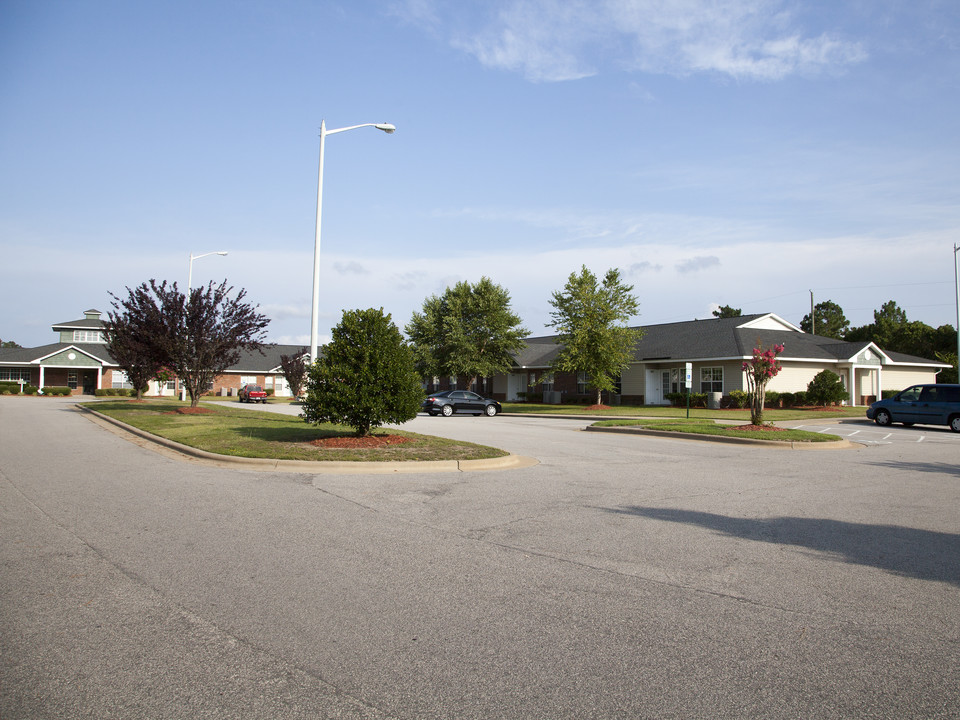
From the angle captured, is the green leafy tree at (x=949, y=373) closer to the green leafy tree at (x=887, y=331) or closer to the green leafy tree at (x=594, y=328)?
the green leafy tree at (x=887, y=331)

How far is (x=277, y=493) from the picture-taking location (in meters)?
9.71

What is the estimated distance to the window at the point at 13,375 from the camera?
2596 inches

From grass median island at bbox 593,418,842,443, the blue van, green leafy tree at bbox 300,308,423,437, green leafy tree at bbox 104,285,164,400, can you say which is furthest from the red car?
the blue van

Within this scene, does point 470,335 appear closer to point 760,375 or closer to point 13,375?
point 760,375

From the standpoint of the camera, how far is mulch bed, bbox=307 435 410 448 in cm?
1459

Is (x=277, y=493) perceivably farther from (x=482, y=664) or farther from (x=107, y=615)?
(x=482, y=664)

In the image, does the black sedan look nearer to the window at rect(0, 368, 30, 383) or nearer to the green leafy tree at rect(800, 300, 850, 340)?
the window at rect(0, 368, 30, 383)

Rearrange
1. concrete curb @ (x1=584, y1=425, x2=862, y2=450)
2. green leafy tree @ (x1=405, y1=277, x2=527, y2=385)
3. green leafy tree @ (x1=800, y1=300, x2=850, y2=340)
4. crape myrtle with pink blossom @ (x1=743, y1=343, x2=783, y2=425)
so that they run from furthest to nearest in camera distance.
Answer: green leafy tree @ (x1=800, y1=300, x2=850, y2=340), green leafy tree @ (x1=405, y1=277, x2=527, y2=385), crape myrtle with pink blossom @ (x1=743, y1=343, x2=783, y2=425), concrete curb @ (x1=584, y1=425, x2=862, y2=450)

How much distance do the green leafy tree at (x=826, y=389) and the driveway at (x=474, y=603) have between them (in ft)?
90.1

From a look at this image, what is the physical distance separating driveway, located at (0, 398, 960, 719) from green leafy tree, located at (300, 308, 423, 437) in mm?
4518

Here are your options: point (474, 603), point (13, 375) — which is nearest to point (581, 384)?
point (474, 603)

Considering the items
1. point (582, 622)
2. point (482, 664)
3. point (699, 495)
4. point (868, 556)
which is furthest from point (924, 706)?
point (699, 495)

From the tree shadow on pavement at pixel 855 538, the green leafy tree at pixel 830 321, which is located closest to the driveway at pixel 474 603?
the tree shadow on pavement at pixel 855 538

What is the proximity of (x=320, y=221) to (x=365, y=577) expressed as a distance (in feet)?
53.7
